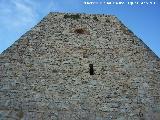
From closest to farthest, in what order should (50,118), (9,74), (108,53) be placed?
(50,118) → (9,74) → (108,53)

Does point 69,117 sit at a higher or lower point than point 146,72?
lower

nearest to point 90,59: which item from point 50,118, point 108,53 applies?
point 108,53

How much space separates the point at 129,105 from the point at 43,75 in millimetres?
2743

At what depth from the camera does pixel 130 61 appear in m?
10.5

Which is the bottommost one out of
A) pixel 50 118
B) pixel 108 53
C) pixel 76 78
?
pixel 50 118

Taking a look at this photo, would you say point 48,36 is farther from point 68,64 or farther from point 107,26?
point 107,26

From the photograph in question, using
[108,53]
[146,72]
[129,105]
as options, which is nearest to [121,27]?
[108,53]

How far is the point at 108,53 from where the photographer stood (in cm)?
1072

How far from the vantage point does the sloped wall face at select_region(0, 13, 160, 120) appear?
9344 mm

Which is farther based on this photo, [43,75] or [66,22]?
[66,22]

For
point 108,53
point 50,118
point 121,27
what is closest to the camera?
point 50,118

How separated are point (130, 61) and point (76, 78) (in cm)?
188

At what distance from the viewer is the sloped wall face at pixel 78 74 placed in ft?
30.7

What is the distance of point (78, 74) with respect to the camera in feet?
33.1
